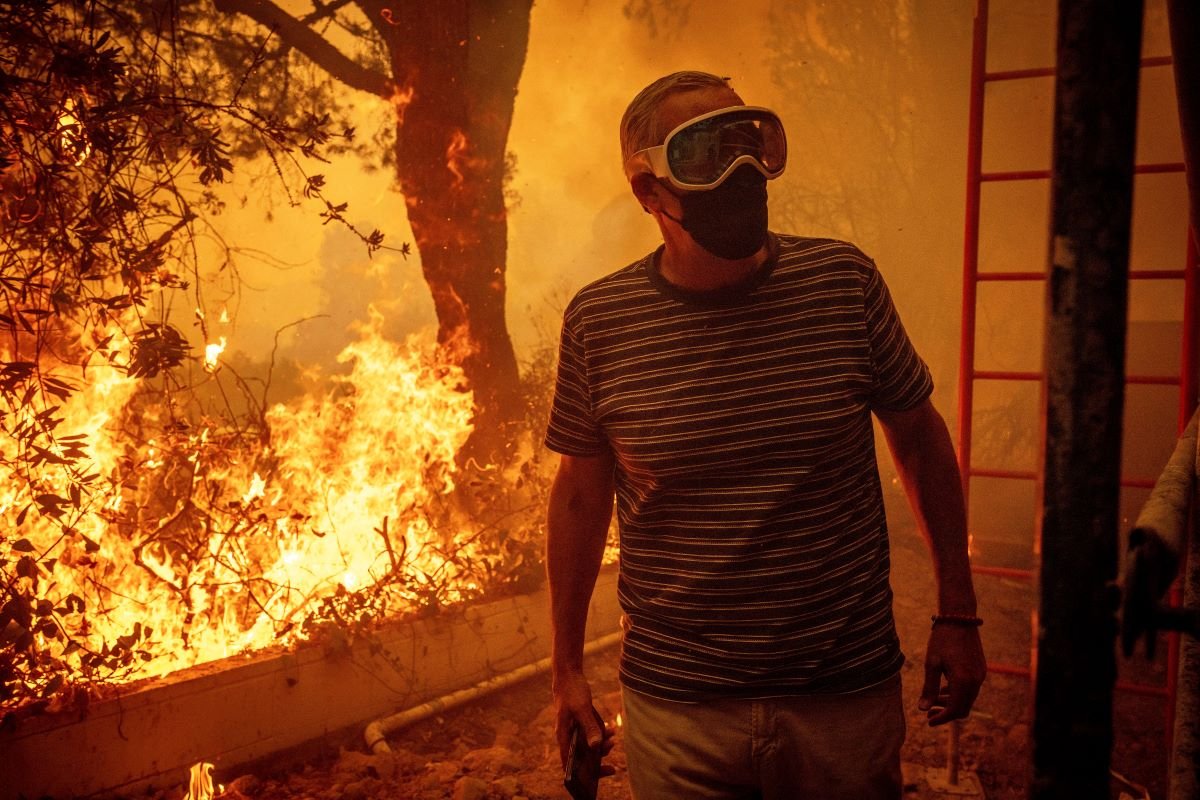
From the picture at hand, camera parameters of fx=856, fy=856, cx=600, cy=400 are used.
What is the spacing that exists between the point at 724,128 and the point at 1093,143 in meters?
1.57

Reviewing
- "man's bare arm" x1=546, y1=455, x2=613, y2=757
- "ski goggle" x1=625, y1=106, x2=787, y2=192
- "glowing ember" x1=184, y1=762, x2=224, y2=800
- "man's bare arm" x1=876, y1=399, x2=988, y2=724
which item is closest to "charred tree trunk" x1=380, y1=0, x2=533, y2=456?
"glowing ember" x1=184, y1=762, x2=224, y2=800

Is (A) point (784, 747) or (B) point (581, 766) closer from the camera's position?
(A) point (784, 747)

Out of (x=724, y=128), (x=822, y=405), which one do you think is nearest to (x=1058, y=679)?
(x=822, y=405)

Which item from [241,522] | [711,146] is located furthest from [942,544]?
[241,522]

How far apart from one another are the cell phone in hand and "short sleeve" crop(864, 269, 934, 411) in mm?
1200

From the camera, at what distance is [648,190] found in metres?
→ 2.46

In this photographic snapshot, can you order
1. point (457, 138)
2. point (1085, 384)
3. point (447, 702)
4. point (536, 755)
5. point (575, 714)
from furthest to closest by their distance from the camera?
point (457, 138)
point (447, 702)
point (536, 755)
point (575, 714)
point (1085, 384)

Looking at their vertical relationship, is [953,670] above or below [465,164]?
below

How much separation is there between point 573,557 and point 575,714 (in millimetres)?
453

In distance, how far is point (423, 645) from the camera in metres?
5.61

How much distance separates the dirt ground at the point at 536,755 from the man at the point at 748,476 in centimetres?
236

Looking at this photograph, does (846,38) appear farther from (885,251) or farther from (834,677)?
(834,677)

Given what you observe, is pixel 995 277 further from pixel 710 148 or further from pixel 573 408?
pixel 573 408

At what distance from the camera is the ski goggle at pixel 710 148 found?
2.34 meters
